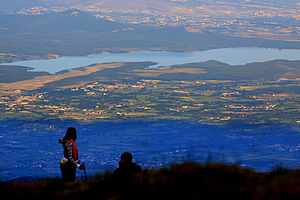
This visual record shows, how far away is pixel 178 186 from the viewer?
30.3 ft

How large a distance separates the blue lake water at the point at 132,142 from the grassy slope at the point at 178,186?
117 feet

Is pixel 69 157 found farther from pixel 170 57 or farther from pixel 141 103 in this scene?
pixel 170 57

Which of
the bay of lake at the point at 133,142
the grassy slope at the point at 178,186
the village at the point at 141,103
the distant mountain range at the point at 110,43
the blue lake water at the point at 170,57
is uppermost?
the distant mountain range at the point at 110,43

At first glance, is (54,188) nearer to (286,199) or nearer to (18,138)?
(286,199)

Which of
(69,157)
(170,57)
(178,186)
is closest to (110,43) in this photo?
(170,57)

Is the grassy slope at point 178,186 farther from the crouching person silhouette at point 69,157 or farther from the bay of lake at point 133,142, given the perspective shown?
the bay of lake at point 133,142

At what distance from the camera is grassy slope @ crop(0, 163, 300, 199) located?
8484 mm

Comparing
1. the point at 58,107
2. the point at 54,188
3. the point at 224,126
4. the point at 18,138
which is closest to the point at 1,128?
the point at 18,138

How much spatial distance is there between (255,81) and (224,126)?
45398 mm

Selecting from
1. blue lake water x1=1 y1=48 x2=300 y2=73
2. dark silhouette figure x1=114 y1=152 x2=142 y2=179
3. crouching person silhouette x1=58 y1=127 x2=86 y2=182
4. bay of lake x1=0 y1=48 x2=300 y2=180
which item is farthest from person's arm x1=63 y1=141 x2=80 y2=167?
blue lake water x1=1 y1=48 x2=300 y2=73

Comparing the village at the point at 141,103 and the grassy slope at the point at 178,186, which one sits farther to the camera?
the village at the point at 141,103

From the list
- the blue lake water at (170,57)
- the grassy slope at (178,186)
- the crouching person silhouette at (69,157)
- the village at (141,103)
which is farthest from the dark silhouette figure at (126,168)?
the blue lake water at (170,57)

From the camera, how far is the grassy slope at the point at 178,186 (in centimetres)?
848

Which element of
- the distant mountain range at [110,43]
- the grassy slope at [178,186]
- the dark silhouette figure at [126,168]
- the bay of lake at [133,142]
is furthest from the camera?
the distant mountain range at [110,43]
